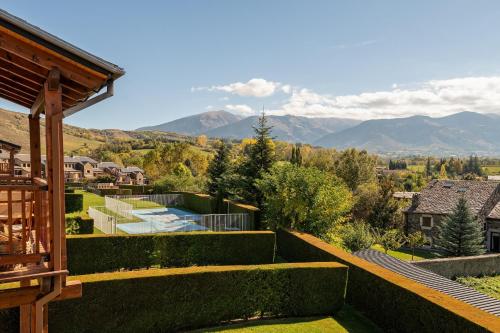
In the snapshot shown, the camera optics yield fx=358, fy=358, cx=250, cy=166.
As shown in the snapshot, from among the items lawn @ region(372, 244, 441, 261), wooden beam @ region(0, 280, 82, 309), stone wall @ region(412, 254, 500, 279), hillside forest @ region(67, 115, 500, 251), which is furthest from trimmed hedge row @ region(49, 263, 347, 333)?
lawn @ region(372, 244, 441, 261)

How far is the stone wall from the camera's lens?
2086 centimetres

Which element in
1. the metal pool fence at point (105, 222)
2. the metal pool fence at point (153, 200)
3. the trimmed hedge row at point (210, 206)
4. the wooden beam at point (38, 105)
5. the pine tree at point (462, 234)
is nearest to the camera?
the wooden beam at point (38, 105)

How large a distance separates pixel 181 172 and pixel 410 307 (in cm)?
4926

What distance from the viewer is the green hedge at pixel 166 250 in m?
16.0

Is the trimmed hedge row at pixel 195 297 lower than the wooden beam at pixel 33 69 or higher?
lower

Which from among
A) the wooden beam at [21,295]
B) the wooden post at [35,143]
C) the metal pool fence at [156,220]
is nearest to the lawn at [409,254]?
the metal pool fence at [156,220]

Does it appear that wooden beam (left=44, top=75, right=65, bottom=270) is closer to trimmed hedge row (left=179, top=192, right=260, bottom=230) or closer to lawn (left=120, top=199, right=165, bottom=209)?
trimmed hedge row (left=179, top=192, right=260, bottom=230)

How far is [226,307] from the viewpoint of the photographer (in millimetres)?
11539

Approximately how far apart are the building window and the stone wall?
→ 10630mm

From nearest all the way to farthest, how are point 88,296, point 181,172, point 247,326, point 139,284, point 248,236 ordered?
point 88,296 < point 139,284 < point 247,326 < point 248,236 < point 181,172

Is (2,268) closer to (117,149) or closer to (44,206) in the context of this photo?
(44,206)

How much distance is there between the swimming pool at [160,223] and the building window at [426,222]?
2164cm

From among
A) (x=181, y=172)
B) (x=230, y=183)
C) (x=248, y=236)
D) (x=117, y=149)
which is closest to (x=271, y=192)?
(x=248, y=236)

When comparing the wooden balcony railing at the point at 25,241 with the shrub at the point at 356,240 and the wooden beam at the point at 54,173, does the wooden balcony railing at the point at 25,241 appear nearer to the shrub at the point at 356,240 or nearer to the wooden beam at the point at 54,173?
the wooden beam at the point at 54,173
